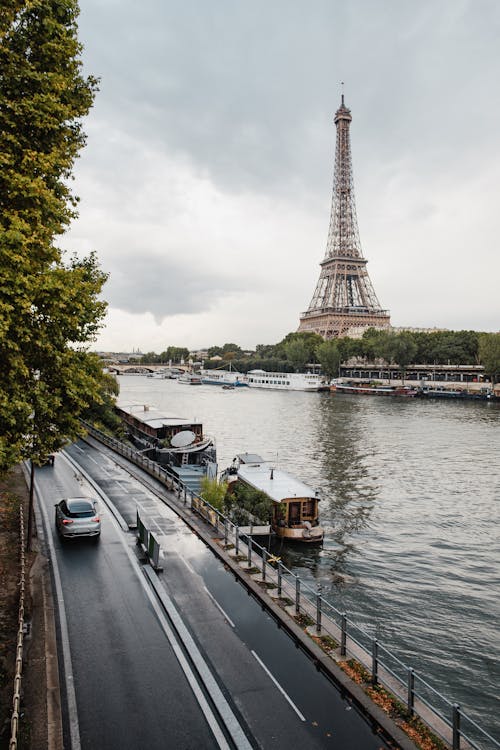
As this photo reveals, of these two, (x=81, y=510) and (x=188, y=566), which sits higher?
(x=81, y=510)

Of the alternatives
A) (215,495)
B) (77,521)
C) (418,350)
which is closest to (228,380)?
(418,350)

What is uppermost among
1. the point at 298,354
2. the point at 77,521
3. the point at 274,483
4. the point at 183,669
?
the point at 298,354

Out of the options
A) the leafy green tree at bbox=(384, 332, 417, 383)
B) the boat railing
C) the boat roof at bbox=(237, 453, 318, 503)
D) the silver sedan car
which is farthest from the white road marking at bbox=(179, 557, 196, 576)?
the leafy green tree at bbox=(384, 332, 417, 383)

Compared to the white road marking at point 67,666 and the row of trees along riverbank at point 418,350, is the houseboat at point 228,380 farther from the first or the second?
the white road marking at point 67,666

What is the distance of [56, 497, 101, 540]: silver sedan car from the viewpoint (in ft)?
72.3

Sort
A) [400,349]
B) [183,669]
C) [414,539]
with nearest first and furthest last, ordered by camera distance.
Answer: [183,669], [414,539], [400,349]

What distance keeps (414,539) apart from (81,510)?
18.0 m

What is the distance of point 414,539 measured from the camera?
95.0 feet

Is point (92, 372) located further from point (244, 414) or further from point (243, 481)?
point (244, 414)

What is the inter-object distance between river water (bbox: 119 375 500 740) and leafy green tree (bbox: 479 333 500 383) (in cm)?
6451

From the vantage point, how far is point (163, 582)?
1847 cm

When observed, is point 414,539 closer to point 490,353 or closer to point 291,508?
point 291,508

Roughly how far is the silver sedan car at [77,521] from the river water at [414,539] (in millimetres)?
9484

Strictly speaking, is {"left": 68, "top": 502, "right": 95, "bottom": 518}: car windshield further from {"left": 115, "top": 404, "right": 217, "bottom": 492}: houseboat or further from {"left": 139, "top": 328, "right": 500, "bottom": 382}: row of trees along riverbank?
{"left": 139, "top": 328, "right": 500, "bottom": 382}: row of trees along riverbank
